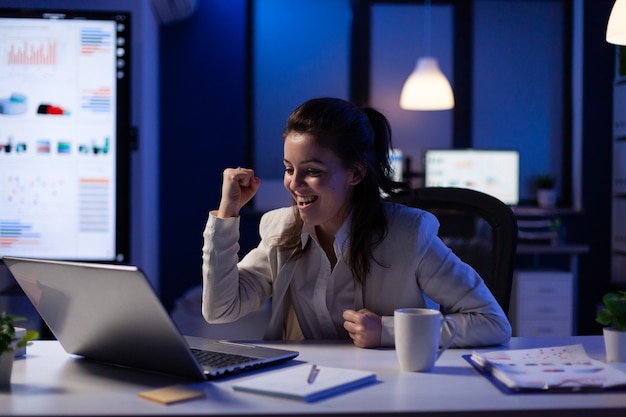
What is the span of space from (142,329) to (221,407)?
215 millimetres

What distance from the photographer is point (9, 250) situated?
223cm

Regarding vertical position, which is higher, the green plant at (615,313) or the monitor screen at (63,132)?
the monitor screen at (63,132)

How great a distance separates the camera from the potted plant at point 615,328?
53.3 inches

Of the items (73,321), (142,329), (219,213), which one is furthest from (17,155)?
(142,329)

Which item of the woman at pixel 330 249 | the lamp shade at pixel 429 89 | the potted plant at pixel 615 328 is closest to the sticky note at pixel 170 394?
the woman at pixel 330 249

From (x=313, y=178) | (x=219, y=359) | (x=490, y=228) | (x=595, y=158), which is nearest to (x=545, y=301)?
(x=595, y=158)

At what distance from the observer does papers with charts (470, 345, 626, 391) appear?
114cm

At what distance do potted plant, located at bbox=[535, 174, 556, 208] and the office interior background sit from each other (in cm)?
16

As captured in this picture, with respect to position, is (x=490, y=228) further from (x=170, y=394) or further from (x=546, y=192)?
(x=546, y=192)

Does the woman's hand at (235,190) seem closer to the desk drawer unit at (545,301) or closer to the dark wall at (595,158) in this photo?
the desk drawer unit at (545,301)

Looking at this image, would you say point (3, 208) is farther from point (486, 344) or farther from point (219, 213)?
point (486, 344)

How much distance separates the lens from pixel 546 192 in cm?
546

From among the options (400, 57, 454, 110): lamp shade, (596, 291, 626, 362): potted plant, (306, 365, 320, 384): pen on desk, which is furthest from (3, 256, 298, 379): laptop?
(400, 57, 454, 110): lamp shade

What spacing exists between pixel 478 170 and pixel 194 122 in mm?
1953
